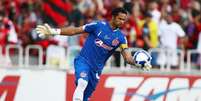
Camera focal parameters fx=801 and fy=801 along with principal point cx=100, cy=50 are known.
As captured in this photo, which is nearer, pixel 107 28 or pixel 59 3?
pixel 107 28

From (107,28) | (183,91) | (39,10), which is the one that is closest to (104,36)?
(107,28)

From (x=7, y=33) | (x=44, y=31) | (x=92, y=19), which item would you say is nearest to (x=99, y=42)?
(x=44, y=31)

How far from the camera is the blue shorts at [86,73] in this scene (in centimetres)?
1405

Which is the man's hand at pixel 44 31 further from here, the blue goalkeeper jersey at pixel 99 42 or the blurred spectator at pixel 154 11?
the blurred spectator at pixel 154 11

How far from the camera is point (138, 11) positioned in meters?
21.5

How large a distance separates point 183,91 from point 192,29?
4216 mm

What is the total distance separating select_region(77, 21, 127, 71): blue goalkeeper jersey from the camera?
46.2 ft

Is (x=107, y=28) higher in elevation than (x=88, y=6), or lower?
lower

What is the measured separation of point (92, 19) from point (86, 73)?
6796mm

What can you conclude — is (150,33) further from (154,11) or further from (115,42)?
(115,42)

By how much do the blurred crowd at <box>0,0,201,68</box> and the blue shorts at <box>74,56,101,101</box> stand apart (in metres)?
5.25

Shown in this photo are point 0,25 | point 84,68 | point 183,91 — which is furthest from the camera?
point 0,25

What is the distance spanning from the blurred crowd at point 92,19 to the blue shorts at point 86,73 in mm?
5249

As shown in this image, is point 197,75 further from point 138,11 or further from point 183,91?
point 138,11
